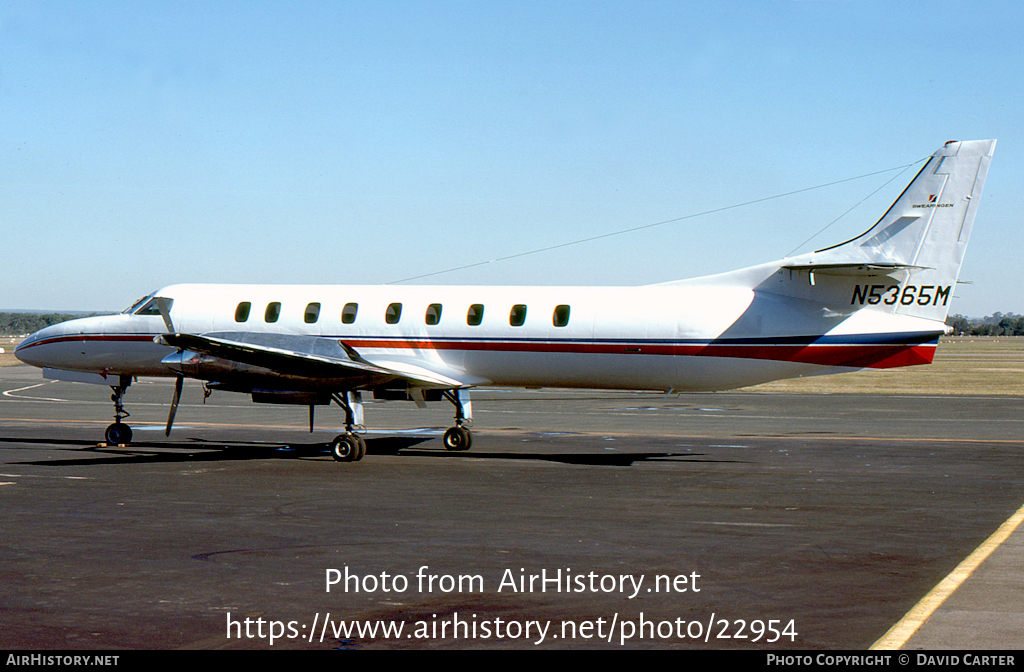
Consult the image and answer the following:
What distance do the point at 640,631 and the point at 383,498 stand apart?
27.0ft

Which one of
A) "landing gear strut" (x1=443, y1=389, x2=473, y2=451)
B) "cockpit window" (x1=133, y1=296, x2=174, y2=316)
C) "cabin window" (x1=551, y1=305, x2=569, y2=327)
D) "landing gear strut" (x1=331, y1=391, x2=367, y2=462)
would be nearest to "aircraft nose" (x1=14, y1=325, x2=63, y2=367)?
"cockpit window" (x1=133, y1=296, x2=174, y2=316)

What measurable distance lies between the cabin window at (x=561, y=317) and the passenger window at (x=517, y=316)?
0.70 metres

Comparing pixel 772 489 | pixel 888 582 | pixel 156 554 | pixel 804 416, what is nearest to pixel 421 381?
pixel 772 489

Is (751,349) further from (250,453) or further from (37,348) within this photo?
(37,348)

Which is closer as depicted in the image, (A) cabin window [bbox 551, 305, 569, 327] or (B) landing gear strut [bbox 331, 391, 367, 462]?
(B) landing gear strut [bbox 331, 391, 367, 462]

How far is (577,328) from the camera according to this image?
21781 millimetres

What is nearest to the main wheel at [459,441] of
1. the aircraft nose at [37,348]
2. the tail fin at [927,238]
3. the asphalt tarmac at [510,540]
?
the asphalt tarmac at [510,540]

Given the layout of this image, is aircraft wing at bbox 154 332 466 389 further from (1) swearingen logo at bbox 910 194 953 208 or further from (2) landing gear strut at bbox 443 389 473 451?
(1) swearingen logo at bbox 910 194 953 208

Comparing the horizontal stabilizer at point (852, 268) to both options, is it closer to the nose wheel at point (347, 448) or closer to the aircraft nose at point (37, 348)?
the nose wheel at point (347, 448)

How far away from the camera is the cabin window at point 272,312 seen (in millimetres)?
23672

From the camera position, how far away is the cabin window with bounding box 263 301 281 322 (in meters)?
23.7

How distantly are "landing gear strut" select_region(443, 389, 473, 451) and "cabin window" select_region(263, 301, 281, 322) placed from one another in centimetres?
430

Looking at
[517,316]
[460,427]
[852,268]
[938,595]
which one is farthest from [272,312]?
[938,595]
